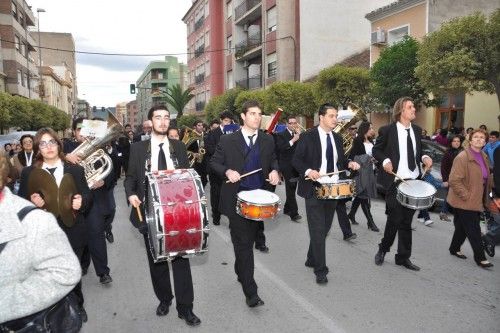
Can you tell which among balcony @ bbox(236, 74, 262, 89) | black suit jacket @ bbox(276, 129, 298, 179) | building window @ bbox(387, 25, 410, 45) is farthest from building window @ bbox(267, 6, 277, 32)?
black suit jacket @ bbox(276, 129, 298, 179)

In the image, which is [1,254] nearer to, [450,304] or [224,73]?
[450,304]

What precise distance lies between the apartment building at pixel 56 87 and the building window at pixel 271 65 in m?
37.0

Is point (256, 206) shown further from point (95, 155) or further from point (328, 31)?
point (328, 31)

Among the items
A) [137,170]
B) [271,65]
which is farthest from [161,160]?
[271,65]

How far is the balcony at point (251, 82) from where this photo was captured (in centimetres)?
3662

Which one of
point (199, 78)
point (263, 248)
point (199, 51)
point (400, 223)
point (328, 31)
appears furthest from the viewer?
point (199, 78)

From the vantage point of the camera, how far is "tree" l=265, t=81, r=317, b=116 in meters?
25.2

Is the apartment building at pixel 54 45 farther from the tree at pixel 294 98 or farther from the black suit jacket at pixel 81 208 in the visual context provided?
the black suit jacket at pixel 81 208

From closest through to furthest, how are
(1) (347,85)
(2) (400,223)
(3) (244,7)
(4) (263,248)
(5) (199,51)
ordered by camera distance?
(2) (400,223), (4) (263,248), (1) (347,85), (3) (244,7), (5) (199,51)

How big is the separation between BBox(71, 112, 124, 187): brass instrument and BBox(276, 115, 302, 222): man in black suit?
350 centimetres

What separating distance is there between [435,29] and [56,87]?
68.8 meters

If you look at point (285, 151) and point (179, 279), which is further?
point (285, 151)

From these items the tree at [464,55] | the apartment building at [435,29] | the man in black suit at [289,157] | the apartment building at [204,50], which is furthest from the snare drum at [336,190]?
the apartment building at [204,50]

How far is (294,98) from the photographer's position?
2534 centimetres
